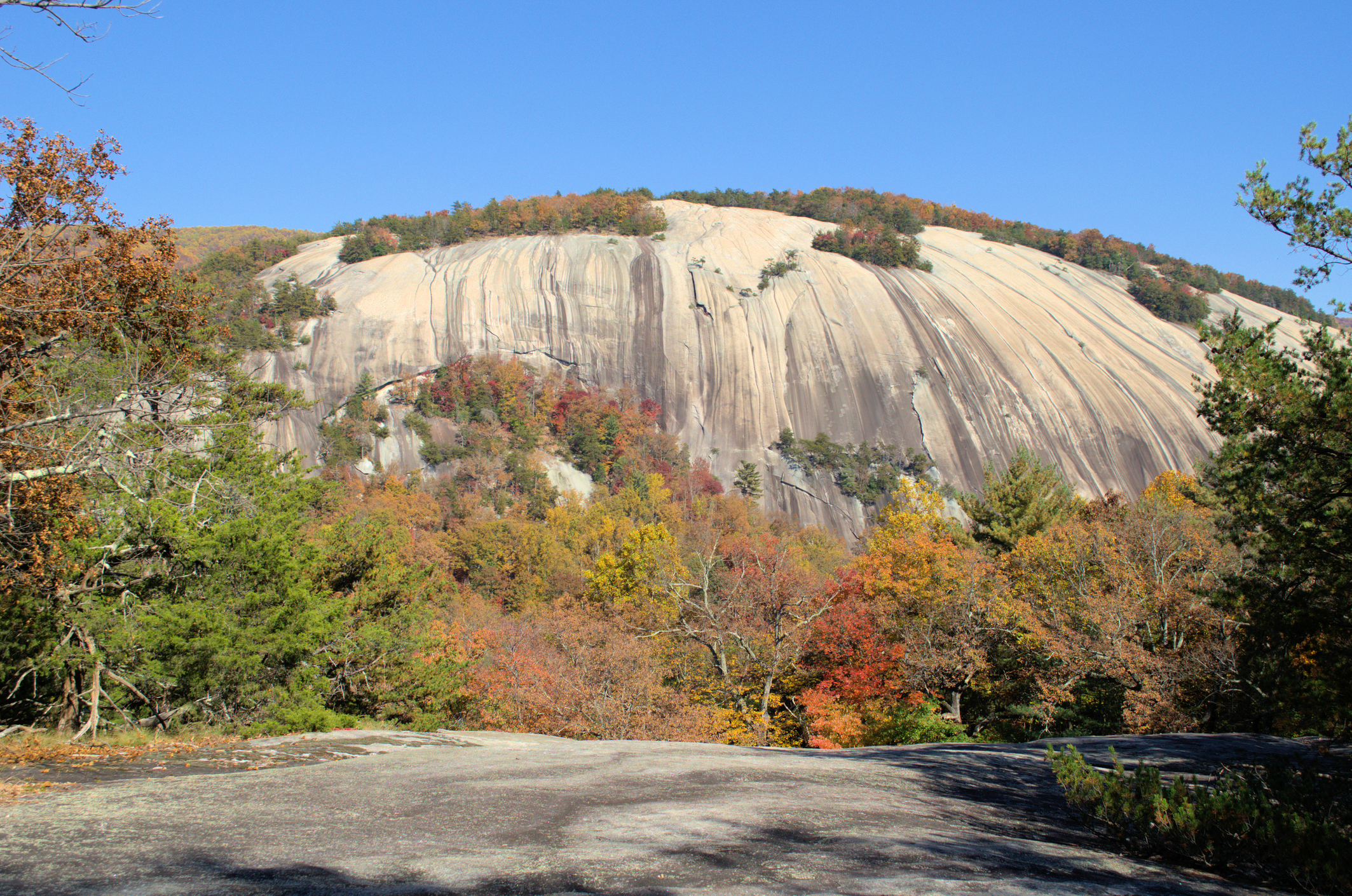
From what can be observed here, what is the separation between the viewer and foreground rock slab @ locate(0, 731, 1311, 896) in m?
4.02

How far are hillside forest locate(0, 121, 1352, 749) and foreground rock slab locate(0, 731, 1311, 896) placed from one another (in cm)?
399

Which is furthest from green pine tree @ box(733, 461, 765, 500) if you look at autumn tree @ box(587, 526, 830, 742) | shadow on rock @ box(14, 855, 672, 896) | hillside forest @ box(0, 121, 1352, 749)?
shadow on rock @ box(14, 855, 672, 896)

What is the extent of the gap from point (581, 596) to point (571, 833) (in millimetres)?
38687

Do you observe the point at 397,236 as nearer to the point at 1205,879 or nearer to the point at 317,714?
the point at 317,714

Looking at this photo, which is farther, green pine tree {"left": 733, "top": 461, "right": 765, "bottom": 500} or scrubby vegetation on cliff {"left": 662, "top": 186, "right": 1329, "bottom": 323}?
scrubby vegetation on cliff {"left": 662, "top": 186, "right": 1329, "bottom": 323}

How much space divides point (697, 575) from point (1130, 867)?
36329 mm

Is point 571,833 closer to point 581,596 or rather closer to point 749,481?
point 581,596

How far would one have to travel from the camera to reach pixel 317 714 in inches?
456

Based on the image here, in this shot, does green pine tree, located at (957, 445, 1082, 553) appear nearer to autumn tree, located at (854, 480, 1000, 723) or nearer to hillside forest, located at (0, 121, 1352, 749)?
hillside forest, located at (0, 121, 1352, 749)

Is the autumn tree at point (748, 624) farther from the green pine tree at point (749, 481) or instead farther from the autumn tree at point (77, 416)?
the green pine tree at point (749, 481)

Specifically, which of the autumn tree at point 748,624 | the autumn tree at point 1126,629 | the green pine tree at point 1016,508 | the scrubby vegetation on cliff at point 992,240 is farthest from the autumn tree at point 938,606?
the scrubby vegetation on cliff at point 992,240

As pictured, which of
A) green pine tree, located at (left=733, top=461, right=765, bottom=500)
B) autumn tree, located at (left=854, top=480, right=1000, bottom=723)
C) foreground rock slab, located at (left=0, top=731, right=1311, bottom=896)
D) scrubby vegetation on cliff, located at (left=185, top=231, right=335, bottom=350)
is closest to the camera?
foreground rock slab, located at (left=0, top=731, right=1311, bottom=896)

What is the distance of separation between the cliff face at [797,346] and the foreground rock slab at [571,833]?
60.4 meters

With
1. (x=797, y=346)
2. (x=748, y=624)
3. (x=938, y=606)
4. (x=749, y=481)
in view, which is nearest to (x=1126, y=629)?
(x=938, y=606)
